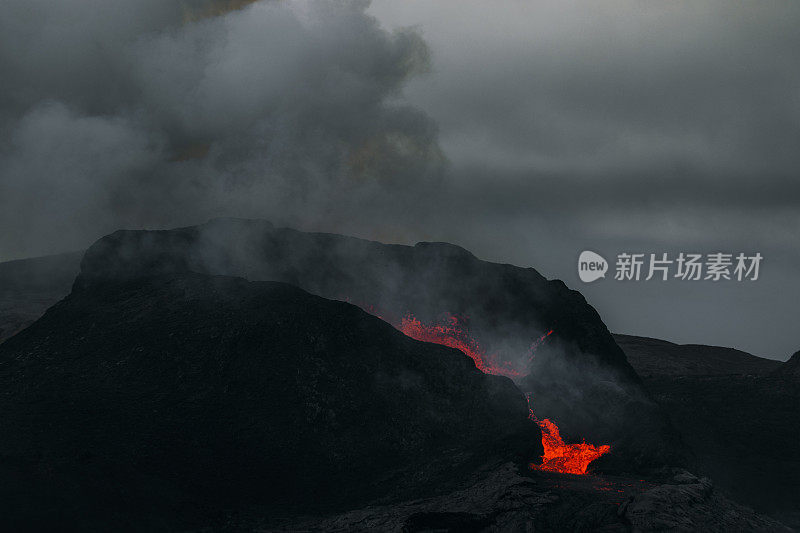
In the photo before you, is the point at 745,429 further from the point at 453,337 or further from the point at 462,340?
the point at 453,337

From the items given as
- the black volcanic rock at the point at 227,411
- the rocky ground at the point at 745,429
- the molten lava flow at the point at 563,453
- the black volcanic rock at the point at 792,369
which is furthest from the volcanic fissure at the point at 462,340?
the black volcanic rock at the point at 792,369

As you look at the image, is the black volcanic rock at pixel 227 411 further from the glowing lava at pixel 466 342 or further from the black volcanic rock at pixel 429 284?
the black volcanic rock at pixel 429 284

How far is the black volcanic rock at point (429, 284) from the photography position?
172 ft

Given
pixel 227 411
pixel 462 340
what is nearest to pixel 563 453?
pixel 462 340

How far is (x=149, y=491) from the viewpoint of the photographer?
33.0m

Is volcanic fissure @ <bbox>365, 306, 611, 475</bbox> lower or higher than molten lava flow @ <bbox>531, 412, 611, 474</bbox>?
higher

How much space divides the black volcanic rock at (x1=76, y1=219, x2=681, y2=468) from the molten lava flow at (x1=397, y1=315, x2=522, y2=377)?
65 cm

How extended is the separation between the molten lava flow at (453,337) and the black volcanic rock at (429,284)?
0.65 meters

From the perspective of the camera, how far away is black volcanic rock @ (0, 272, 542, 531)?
109 ft

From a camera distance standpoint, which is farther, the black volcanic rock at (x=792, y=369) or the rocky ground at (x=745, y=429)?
the black volcanic rock at (x=792, y=369)

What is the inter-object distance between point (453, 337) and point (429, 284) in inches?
204

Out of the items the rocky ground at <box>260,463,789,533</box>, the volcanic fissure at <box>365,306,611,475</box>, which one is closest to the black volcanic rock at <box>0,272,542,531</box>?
the rocky ground at <box>260,463,789,533</box>

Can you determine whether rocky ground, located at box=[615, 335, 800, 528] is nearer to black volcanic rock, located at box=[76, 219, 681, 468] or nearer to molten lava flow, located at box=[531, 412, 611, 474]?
molten lava flow, located at box=[531, 412, 611, 474]

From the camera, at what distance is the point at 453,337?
2189 inches
